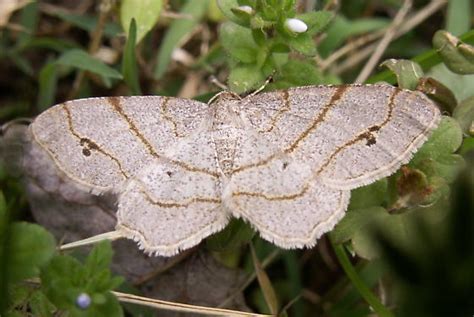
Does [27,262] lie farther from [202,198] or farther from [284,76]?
[284,76]

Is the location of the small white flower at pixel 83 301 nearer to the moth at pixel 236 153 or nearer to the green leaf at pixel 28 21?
the moth at pixel 236 153

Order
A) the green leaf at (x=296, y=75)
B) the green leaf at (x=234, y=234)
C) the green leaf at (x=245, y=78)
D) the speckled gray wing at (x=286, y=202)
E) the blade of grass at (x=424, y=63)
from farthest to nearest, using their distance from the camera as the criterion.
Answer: the blade of grass at (x=424, y=63) < the green leaf at (x=296, y=75) < the green leaf at (x=245, y=78) < the green leaf at (x=234, y=234) < the speckled gray wing at (x=286, y=202)

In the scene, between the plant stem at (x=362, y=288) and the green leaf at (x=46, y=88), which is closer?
the plant stem at (x=362, y=288)

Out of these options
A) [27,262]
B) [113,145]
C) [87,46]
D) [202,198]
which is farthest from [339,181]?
[87,46]

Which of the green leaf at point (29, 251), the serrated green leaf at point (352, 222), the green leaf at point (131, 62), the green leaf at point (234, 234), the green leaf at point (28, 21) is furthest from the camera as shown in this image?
the green leaf at point (28, 21)

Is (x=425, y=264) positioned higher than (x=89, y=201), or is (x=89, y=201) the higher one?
(x=425, y=264)

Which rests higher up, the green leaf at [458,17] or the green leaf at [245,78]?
the green leaf at [458,17]

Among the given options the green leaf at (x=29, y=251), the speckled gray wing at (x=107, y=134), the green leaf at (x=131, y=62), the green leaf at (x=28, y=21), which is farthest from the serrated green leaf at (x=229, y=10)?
the green leaf at (x=28, y=21)
